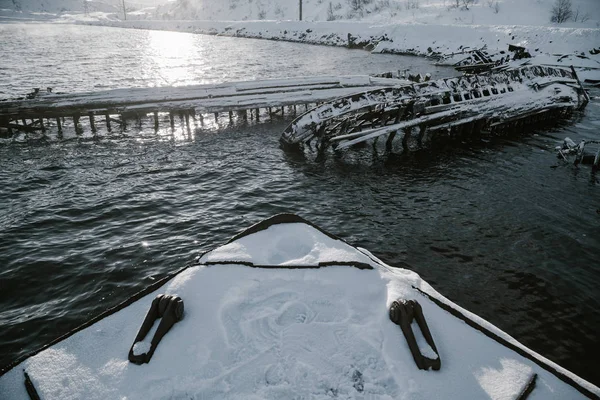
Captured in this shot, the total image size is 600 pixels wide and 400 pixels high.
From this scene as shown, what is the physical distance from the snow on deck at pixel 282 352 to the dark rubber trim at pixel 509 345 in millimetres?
71

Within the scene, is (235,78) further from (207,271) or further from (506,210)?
(207,271)

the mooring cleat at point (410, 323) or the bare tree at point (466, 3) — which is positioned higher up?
the bare tree at point (466, 3)

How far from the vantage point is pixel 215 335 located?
16.3 feet

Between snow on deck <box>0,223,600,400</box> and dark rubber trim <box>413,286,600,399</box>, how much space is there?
0.23 ft

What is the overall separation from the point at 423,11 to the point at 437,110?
62.8 meters

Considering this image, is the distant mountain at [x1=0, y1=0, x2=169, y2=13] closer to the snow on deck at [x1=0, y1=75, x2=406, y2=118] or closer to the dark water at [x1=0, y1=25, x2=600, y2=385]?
the snow on deck at [x1=0, y1=75, x2=406, y2=118]

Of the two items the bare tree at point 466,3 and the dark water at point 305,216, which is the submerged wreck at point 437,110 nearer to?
the dark water at point 305,216

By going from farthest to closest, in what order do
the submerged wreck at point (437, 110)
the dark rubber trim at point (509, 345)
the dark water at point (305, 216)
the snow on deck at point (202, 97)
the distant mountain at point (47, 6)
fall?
1. the distant mountain at point (47, 6)
2. the snow on deck at point (202, 97)
3. the submerged wreck at point (437, 110)
4. the dark water at point (305, 216)
5. the dark rubber trim at point (509, 345)

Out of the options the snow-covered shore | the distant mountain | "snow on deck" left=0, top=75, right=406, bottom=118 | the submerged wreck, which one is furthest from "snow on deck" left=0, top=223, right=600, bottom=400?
the distant mountain

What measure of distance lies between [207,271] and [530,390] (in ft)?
16.4

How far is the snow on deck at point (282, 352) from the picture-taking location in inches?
170

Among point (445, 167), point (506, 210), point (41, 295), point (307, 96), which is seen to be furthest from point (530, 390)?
point (307, 96)

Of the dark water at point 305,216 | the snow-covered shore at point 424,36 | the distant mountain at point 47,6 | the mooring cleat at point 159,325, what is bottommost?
the dark water at point 305,216

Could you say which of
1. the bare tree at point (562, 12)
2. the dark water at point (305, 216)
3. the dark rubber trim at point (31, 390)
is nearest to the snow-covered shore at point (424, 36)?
the bare tree at point (562, 12)
